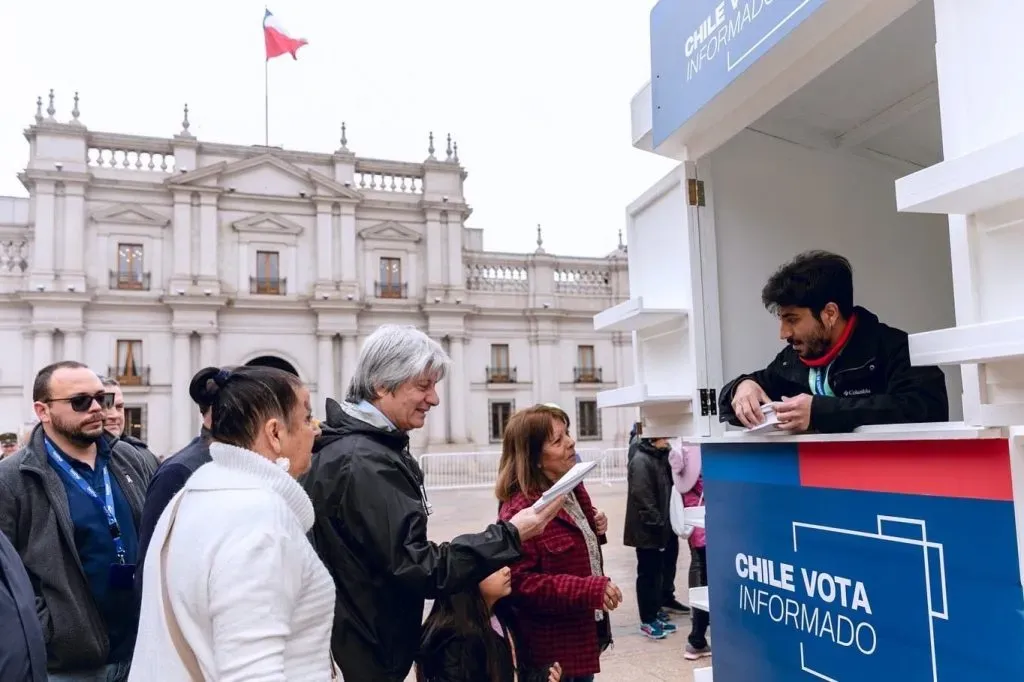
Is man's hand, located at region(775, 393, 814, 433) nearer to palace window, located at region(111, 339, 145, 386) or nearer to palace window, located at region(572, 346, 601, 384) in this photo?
palace window, located at region(111, 339, 145, 386)

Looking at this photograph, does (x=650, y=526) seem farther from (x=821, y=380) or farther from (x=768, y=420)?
(x=768, y=420)

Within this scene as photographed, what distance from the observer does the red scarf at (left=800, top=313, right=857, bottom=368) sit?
8.11 ft

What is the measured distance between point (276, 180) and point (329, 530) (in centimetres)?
2982

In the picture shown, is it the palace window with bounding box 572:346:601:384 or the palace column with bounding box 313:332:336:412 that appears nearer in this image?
the palace column with bounding box 313:332:336:412

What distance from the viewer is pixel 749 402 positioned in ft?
8.28

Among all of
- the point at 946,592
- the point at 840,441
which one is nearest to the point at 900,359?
the point at 840,441

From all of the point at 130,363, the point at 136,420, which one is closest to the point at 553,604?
the point at 136,420

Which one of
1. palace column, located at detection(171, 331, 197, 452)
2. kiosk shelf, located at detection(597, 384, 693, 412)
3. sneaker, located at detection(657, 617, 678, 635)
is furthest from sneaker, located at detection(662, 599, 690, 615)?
palace column, located at detection(171, 331, 197, 452)

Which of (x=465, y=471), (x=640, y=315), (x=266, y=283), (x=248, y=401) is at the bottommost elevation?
(x=465, y=471)

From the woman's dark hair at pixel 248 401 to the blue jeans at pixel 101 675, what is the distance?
166cm

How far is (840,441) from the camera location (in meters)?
2.19

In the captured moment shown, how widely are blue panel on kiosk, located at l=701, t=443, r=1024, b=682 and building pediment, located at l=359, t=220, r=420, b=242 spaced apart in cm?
2897

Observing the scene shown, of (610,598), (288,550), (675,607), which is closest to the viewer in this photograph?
(288,550)

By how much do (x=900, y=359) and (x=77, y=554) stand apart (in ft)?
10.5
